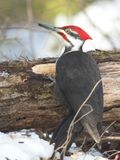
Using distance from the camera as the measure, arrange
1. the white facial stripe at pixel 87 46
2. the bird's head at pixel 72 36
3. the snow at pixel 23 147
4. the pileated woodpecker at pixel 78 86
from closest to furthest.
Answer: the snow at pixel 23 147 < the pileated woodpecker at pixel 78 86 < the bird's head at pixel 72 36 < the white facial stripe at pixel 87 46

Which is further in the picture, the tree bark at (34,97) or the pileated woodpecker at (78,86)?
the tree bark at (34,97)

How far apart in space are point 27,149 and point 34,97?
0.53m

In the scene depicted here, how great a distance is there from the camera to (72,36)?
207 inches

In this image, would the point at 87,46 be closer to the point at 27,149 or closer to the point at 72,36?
the point at 72,36

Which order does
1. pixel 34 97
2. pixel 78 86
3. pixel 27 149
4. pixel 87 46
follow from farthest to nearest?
pixel 87 46, pixel 34 97, pixel 78 86, pixel 27 149

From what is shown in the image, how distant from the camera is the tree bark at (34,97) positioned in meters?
5.04

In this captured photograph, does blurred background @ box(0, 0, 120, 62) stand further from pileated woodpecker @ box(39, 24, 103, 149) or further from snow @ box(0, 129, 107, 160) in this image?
snow @ box(0, 129, 107, 160)

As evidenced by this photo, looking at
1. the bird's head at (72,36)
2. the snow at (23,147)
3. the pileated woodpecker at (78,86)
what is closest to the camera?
the snow at (23,147)

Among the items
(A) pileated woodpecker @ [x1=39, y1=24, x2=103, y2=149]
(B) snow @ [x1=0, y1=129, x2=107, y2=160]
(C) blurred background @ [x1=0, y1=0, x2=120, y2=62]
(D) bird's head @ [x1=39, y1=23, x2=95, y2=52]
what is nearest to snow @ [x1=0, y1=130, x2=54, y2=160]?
(B) snow @ [x1=0, y1=129, x2=107, y2=160]

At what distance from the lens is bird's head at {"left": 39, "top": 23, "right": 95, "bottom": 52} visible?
521 cm

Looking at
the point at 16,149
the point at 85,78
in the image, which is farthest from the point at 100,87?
the point at 16,149

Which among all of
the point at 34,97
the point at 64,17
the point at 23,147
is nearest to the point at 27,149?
the point at 23,147

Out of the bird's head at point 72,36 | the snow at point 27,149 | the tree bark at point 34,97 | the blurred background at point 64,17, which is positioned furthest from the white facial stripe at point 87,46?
the blurred background at point 64,17

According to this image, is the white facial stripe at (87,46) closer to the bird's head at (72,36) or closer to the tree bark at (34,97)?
the bird's head at (72,36)
